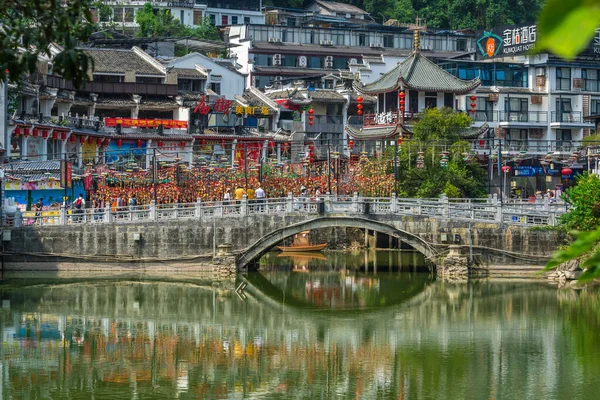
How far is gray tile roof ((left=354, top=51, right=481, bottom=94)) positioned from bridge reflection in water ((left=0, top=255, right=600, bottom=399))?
53.9 feet

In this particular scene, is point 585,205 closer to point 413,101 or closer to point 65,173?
point 413,101

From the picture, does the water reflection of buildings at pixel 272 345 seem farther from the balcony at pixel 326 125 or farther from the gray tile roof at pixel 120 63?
the balcony at pixel 326 125

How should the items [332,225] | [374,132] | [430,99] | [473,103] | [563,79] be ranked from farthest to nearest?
1. [563,79]
2. [473,103]
3. [430,99]
4. [374,132]
5. [332,225]

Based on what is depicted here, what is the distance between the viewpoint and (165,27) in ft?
246

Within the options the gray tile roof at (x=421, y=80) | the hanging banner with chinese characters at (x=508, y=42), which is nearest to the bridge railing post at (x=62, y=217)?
the gray tile roof at (x=421, y=80)

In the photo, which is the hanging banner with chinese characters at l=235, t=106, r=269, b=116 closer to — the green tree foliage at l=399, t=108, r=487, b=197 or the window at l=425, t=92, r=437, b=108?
the window at l=425, t=92, r=437, b=108

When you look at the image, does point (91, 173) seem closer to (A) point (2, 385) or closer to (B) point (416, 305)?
(B) point (416, 305)

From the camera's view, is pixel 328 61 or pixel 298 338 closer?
pixel 298 338

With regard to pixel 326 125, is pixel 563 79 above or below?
above

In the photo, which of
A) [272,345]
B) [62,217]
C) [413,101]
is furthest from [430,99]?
[272,345]

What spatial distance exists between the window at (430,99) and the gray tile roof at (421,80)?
0.54m

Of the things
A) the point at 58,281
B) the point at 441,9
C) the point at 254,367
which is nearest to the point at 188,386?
the point at 254,367

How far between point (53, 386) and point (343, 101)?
1768 inches

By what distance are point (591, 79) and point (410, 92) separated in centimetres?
1516
